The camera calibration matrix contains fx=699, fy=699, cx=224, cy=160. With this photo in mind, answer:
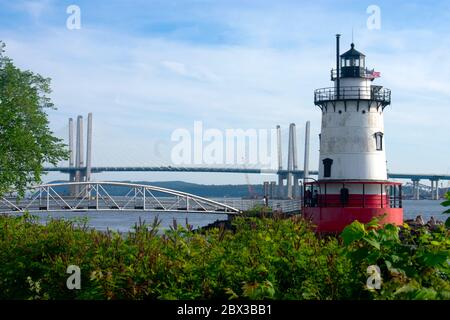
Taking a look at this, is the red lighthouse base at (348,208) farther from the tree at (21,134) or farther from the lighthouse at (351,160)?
the tree at (21,134)

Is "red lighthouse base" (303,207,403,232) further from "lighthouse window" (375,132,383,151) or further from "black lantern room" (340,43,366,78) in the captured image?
"black lantern room" (340,43,366,78)

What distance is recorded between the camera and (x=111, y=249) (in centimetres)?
1040

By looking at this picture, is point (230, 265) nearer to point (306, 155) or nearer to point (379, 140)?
point (379, 140)

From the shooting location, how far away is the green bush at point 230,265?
819 centimetres

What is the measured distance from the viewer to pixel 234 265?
9.52m

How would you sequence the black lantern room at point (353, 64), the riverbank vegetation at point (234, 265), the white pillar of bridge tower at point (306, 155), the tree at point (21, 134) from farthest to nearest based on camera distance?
the white pillar of bridge tower at point (306, 155) → the black lantern room at point (353, 64) → the tree at point (21, 134) → the riverbank vegetation at point (234, 265)

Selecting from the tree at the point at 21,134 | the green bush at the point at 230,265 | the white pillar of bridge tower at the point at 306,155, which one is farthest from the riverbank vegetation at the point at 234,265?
the white pillar of bridge tower at the point at 306,155

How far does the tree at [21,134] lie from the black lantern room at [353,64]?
1785 cm

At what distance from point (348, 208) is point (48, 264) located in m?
30.7

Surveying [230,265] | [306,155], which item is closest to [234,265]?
[230,265]

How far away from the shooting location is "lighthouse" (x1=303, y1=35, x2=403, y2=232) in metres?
40.8

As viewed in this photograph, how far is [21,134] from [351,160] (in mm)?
18801

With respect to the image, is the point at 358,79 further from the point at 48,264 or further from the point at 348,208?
the point at 48,264

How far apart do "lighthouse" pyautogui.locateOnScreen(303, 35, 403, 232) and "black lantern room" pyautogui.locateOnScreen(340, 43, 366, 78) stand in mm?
393
